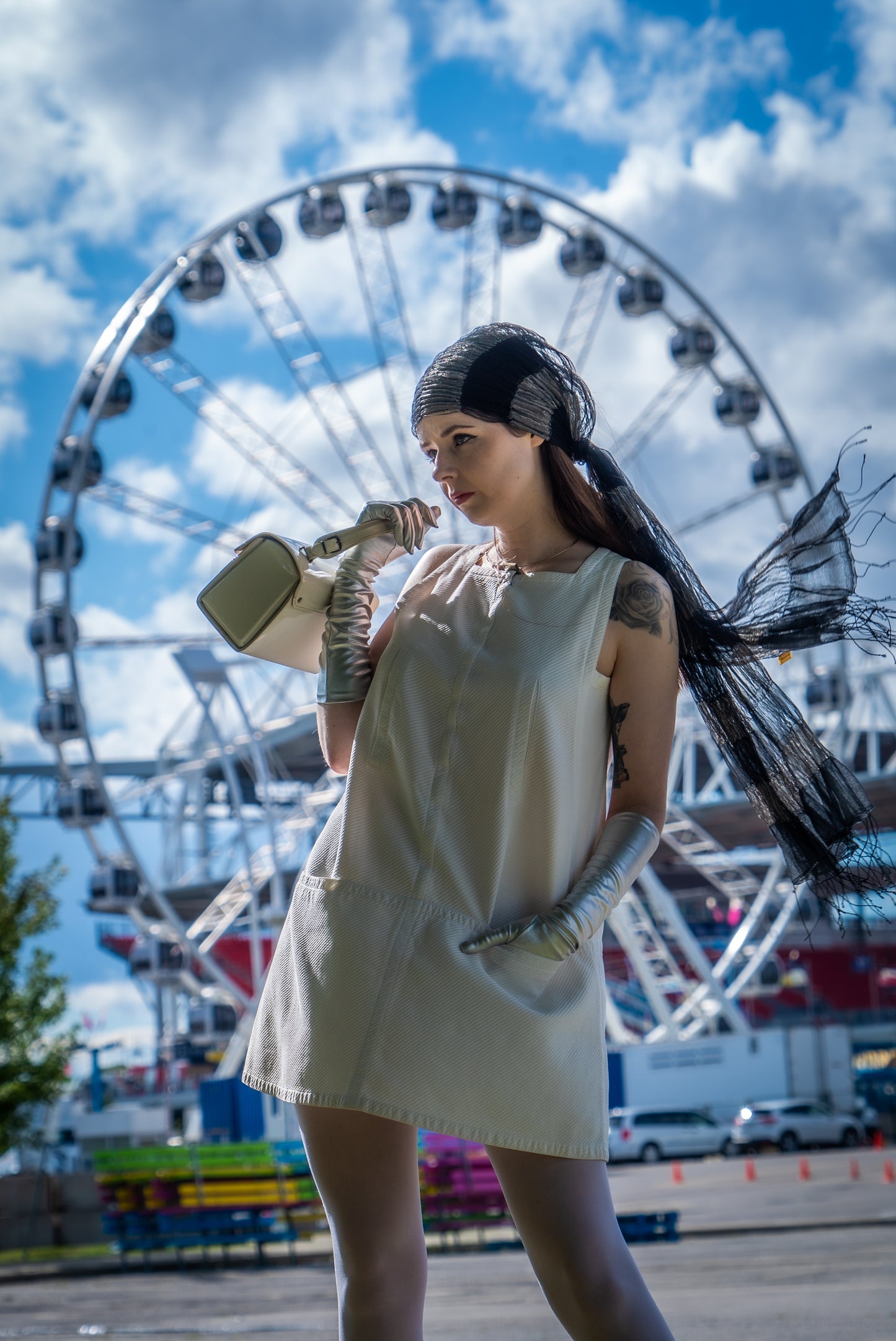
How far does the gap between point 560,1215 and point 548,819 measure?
546mm

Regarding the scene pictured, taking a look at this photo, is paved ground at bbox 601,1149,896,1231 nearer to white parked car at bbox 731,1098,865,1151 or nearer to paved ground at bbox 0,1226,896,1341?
white parked car at bbox 731,1098,865,1151

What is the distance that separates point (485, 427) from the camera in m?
2.42

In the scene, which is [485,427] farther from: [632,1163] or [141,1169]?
[632,1163]

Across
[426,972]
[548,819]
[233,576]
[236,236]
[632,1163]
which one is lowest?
Result: [632,1163]

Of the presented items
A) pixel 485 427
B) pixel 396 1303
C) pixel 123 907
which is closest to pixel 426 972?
pixel 396 1303

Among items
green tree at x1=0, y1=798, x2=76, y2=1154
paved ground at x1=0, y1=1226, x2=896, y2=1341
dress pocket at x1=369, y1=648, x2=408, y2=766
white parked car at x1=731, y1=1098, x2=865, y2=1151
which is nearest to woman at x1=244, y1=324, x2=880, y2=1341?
dress pocket at x1=369, y1=648, x2=408, y2=766

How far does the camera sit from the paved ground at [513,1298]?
5824 millimetres

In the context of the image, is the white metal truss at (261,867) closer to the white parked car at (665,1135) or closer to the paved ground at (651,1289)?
the white parked car at (665,1135)

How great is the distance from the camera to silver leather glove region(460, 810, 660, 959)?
211 centimetres

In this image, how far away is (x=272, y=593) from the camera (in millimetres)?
2395

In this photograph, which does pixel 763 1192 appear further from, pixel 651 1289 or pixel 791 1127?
pixel 791 1127

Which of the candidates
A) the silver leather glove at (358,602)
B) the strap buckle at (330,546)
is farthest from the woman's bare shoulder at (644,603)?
the strap buckle at (330,546)

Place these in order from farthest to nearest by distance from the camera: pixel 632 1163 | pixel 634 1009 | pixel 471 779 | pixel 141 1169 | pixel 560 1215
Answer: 1. pixel 634 1009
2. pixel 632 1163
3. pixel 141 1169
4. pixel 471 779
5. pixel 560 1215

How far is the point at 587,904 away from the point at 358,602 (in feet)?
2.07
